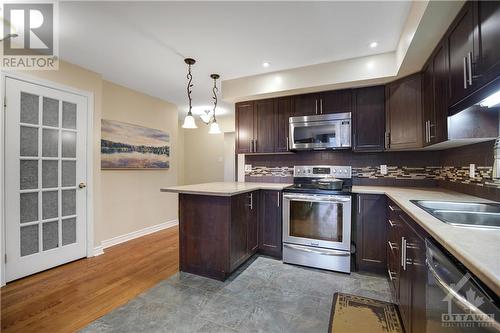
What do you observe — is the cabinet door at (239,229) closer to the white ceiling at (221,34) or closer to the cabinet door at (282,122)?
the cabinet door at (282,122)

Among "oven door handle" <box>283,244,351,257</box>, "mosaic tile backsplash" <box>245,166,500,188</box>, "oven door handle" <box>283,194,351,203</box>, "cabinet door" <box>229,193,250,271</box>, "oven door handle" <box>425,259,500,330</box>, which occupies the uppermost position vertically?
"mosaic tile backsplash" <box>245,166,500,188</box>

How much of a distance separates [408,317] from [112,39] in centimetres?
334

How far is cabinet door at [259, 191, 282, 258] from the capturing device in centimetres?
293

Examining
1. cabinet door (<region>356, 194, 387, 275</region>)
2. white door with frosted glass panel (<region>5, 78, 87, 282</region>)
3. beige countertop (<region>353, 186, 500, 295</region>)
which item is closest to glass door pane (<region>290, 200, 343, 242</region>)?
cabinet door (<region>356, 194, 387, 275</region>)

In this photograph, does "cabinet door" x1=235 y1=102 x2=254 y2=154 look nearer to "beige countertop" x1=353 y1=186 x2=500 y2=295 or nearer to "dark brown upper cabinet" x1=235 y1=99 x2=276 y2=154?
"dark brown upper cabinet" x1=235 y1=99 x2=276 y2=154

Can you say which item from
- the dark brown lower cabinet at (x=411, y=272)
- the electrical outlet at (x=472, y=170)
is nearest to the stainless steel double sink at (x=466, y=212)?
the dark brown lower cabinet at (x=411, y=272)

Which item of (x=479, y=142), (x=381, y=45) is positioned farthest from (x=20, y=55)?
(x=479, y=142)

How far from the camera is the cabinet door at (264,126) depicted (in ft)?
10.9

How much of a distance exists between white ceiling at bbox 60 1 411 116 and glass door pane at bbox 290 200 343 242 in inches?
68.1

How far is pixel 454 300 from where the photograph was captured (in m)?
0.76

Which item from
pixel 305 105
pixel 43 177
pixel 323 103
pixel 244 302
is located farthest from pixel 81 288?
pixel 323 103

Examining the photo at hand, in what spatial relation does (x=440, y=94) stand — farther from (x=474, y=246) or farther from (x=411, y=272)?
(x=474, y=246)

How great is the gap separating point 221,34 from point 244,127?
4.97ft

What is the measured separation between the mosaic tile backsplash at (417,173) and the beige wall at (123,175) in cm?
181
